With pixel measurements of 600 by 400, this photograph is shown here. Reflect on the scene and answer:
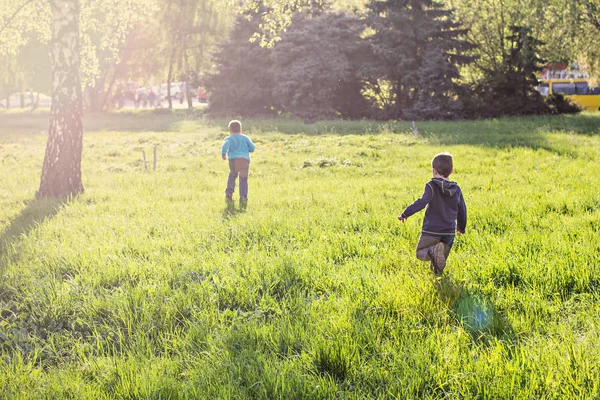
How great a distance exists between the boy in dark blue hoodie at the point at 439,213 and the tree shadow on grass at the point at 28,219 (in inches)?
195

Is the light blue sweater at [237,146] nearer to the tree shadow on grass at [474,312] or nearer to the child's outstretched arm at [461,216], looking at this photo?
the child's outstretched arm at [461,216]

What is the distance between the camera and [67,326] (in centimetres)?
444

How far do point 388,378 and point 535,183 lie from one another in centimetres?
818

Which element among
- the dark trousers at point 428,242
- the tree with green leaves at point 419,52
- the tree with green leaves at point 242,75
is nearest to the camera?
the dark trousers at point 428,242

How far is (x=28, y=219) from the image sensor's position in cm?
839

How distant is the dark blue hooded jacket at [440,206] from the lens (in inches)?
194

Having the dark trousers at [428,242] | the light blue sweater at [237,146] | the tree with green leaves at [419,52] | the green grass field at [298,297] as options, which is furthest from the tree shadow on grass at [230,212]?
the tree with green leaves at [419,52]

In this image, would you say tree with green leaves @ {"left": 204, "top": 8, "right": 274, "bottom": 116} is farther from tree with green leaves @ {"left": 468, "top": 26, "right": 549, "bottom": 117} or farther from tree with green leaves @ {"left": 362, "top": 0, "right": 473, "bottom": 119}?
tree with green leaves @ {"left": 468, "top": 26, "right": 549, "bottom": 117}

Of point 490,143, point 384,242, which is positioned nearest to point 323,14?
point 490,143

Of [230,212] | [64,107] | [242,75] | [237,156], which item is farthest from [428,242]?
[242,75]

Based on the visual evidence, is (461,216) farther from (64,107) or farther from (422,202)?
(64,107)

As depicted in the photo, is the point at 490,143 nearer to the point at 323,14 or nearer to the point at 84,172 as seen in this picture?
the point at 84,172

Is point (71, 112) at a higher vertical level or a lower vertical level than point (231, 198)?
higher

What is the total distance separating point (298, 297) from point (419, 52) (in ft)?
86.2
